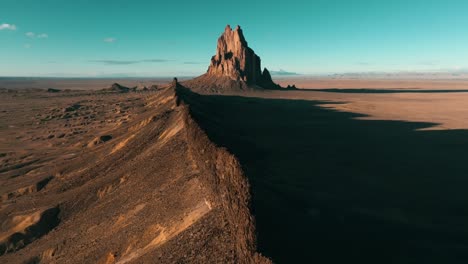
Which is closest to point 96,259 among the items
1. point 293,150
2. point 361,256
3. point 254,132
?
point 361,256

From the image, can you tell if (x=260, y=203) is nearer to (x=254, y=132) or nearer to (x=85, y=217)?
(x=85, y=217)

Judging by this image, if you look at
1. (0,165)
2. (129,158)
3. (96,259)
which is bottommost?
(0,165)

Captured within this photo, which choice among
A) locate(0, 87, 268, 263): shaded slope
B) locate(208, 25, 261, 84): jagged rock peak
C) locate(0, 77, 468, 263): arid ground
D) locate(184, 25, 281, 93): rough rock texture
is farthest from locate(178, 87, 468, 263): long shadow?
locate(208, 25, 261, 84): jagged rock peak

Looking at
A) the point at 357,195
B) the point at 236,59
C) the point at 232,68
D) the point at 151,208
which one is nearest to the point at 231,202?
the point at 151,208

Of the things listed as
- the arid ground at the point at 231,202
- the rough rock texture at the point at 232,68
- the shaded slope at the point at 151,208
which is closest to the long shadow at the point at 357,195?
the arid ground at the point at 231,202

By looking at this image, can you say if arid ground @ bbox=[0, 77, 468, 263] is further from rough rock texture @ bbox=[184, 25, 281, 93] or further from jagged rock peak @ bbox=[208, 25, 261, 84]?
jagged rock peak @ bbox=[208, 25, 261, 84]

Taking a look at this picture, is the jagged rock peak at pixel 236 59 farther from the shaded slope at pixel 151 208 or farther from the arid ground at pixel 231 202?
the shaded slope at pixel 151 208

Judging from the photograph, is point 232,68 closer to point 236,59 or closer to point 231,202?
point 236,59
